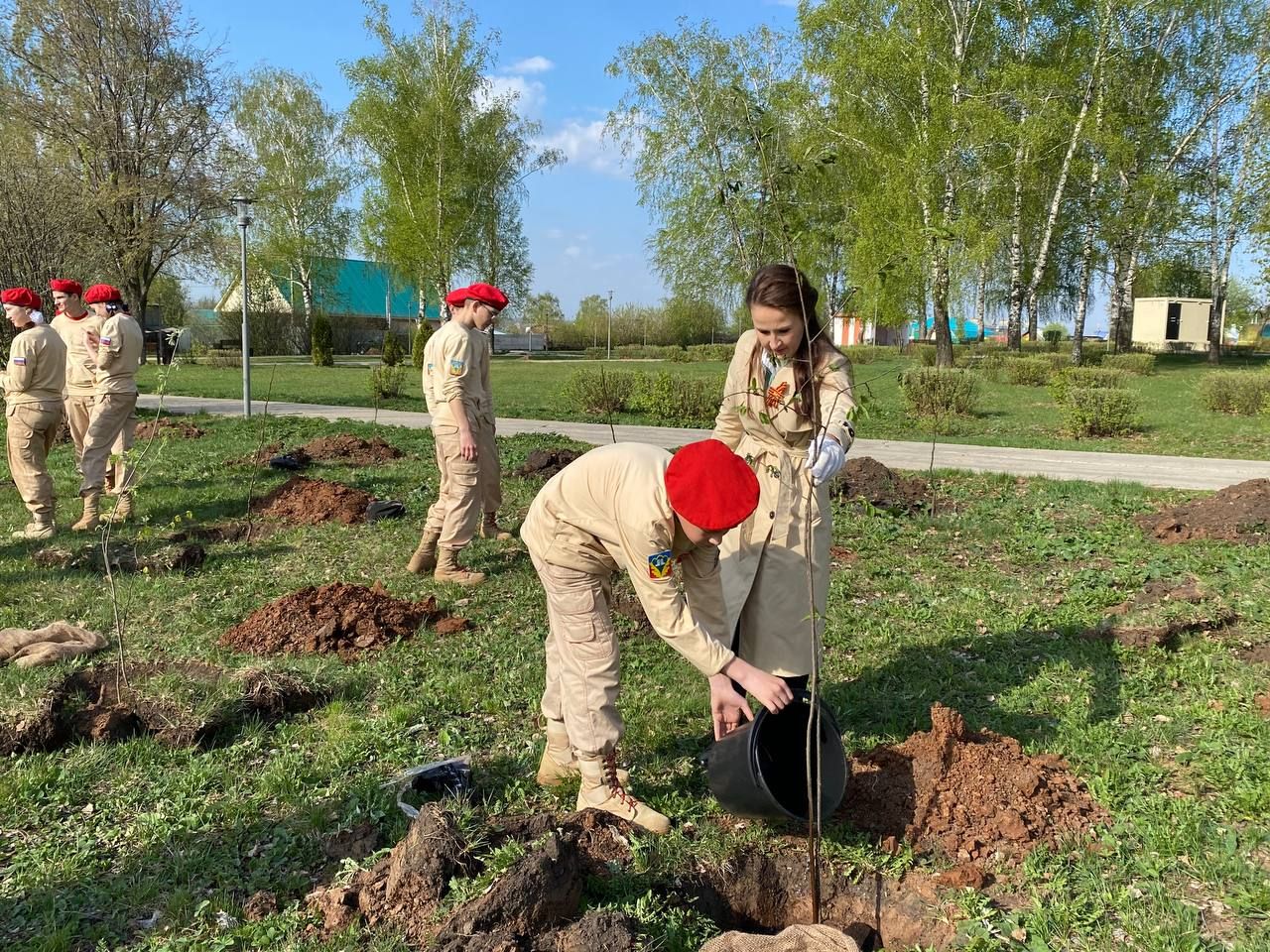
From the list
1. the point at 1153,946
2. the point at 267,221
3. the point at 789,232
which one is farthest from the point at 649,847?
the point at 267,221

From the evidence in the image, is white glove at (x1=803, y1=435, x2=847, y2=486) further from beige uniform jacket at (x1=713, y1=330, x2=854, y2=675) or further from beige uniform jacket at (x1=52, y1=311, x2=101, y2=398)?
beige uniform jacket at (x1=52, y1=311, x2=101, y2=398)

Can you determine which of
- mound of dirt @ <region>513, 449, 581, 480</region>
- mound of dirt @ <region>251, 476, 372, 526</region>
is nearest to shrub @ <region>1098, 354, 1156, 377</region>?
mound of dirt @ <region>513, 449, 581, 480</region>

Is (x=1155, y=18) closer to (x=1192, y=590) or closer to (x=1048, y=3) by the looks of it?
(x=1048, y=3)

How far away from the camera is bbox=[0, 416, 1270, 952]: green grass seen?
2539 mm

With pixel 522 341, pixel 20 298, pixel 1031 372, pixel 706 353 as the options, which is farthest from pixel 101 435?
pixel 522 341

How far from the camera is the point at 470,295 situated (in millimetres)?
5852

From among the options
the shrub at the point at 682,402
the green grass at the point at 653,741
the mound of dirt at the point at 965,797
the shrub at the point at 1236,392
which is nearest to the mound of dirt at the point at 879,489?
the green grass at the point at 653,741

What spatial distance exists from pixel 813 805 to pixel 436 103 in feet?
113

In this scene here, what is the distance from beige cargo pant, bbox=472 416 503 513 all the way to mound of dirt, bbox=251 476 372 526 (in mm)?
1473

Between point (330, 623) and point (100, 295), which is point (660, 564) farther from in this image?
point (100, 295)

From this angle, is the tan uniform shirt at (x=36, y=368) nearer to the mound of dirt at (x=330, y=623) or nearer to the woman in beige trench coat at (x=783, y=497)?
the mound of dirt at (x=330, y=623)

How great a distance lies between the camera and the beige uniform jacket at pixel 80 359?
7.18 metres

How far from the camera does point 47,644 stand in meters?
4.35

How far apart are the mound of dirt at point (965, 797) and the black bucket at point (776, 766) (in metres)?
0.32
